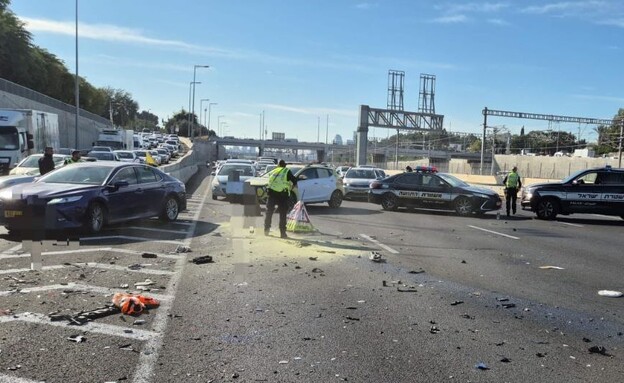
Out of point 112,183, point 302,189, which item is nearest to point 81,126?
point 302,189

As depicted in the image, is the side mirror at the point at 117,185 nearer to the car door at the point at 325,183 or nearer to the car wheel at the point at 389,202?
the car door at the point at 325,183

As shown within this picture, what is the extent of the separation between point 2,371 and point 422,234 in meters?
10.6

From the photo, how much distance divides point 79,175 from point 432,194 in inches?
473

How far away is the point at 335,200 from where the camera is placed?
20703 millimetres

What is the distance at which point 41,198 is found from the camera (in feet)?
34.2

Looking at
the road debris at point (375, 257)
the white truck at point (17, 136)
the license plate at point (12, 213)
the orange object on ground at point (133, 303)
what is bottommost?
the road debris at point (375, 257)

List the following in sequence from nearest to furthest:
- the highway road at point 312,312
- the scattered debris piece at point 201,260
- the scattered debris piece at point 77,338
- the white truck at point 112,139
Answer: the highway road at point 312,312, the scattered debris piece at point 77,338, the scattered debris piece at point 201,260, the white truck at point 112,139

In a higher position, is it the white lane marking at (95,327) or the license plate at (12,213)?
the license plate at (12,213)

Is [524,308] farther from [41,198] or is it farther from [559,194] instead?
[559,194]

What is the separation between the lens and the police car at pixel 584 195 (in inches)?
715

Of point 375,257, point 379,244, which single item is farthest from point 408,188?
point 375,257

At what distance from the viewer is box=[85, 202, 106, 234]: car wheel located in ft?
35.9

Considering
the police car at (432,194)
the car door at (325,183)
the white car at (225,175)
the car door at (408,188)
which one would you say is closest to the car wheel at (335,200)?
the car door at (325,183)

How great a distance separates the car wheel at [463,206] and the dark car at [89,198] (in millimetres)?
9775
